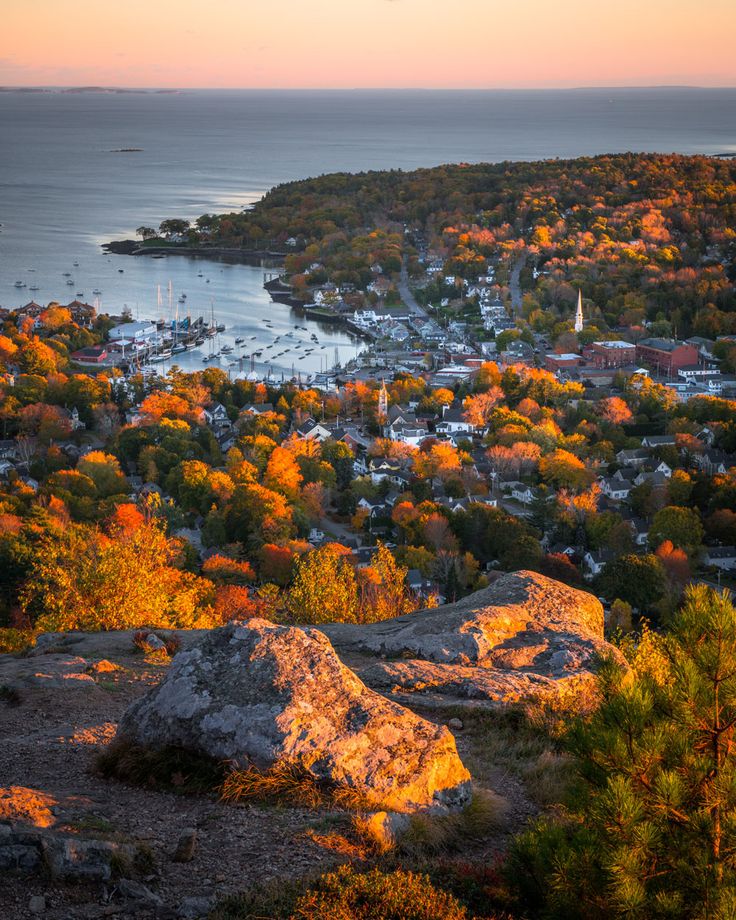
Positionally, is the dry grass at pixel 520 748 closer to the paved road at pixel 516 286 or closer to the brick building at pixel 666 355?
the brick building at pixel 666 355

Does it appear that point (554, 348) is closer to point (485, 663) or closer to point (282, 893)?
point (485, 663)

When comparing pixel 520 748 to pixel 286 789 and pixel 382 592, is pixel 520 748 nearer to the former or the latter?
pixel 286 789

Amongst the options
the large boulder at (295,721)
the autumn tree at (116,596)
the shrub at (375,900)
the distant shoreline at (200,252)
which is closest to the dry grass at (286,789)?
the large boulder at (295,721)

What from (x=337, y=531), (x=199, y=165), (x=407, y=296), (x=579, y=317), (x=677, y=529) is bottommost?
(x=337, y=531)

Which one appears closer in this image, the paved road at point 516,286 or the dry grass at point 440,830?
the dry grass at point 440,830

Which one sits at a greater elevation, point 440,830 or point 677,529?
point 440,830

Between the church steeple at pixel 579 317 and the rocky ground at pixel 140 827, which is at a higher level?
the rocky ground at pixel 140 827

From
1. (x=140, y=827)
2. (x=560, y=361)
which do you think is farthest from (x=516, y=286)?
(x=140, y=827)

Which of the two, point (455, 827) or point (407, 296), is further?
point (407, 296)
